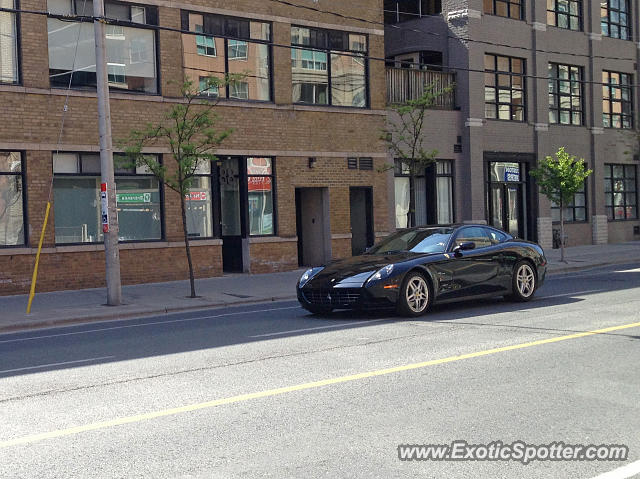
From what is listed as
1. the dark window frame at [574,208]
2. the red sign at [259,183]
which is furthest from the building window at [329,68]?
the dark window frame at [574,208]

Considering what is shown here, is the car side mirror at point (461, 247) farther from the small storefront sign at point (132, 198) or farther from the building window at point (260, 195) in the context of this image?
the building window at point (260, 195)

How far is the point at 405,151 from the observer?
1011 inches

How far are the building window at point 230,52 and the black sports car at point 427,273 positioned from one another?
9.34 metres

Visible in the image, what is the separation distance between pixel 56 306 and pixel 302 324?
6409 millimetres

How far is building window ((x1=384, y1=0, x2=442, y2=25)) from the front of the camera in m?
28.6

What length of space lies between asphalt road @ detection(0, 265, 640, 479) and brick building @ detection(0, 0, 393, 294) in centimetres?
750

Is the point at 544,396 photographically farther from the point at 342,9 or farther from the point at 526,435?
the point at 342,9

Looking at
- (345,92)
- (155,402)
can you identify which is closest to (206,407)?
(155,402)

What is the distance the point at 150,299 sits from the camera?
17.2 m

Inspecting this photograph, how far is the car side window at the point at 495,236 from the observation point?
14.0m

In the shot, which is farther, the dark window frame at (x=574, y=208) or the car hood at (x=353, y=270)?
the dark window frame at (x=574, y=208)

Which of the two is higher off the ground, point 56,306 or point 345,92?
point 345,92

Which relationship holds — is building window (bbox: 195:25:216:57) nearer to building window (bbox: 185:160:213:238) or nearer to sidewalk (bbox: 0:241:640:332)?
building window (bbox: 185:160:213:238)

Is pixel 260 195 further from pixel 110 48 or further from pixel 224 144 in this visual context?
pixel 110 48
